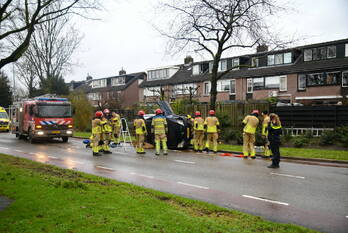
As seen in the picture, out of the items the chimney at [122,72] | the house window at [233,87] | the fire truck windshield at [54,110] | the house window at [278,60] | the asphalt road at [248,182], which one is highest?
the chimney at [122,72]

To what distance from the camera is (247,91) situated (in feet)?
131

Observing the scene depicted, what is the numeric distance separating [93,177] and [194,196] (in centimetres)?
290

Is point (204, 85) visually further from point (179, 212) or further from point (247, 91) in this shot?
point (179, 212)


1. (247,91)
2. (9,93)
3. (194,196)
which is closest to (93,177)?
(194,196)

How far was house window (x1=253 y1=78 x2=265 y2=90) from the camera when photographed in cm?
3859

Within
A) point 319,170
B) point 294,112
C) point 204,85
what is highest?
point 204,85

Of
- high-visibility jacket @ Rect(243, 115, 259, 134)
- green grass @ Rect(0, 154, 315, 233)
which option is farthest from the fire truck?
green grass @ Rect(0, 154, 315, 233)

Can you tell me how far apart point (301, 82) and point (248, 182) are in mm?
29234

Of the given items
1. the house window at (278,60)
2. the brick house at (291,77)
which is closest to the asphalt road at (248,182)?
the brick house at (291,77)

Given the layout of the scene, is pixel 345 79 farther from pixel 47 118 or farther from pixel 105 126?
pixel 47 118

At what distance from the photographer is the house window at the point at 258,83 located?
38594mm

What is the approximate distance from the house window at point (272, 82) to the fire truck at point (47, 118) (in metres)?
23.5

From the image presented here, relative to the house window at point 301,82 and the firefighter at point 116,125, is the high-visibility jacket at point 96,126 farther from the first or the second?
the house window at point 301,82

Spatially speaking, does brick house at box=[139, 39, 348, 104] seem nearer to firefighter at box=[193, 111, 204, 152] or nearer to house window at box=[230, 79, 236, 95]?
house window at box=[230, 79, 236, 95]
